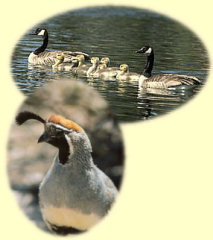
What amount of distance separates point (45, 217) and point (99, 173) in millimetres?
377

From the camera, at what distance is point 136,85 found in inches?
216

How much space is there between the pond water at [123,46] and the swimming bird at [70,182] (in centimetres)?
142

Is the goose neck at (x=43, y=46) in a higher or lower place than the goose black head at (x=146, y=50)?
lower

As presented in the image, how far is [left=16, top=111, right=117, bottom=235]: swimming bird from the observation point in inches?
141

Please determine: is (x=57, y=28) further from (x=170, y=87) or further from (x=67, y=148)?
(x=67, y=148)

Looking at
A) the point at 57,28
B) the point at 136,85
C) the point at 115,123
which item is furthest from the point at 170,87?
the point at 115,123

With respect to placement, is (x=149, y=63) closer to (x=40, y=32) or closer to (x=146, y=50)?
(x=146, y=50)

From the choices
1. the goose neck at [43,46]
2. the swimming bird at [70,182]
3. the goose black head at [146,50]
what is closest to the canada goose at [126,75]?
the goose black head at [146,50]

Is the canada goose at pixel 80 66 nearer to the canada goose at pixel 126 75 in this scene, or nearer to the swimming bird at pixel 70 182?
the canada goose at pixel 126 75

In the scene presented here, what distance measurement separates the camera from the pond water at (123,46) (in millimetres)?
5223

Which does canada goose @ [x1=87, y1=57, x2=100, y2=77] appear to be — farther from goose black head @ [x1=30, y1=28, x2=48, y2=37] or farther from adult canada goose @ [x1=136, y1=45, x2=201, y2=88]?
goose black head @ [x1=30, y1=28, x2=48, y2=37]

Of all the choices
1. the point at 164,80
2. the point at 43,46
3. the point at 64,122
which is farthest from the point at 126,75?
the point at 64,122

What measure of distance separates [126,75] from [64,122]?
211 centimetres

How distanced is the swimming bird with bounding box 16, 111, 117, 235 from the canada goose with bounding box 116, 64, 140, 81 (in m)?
1.98
